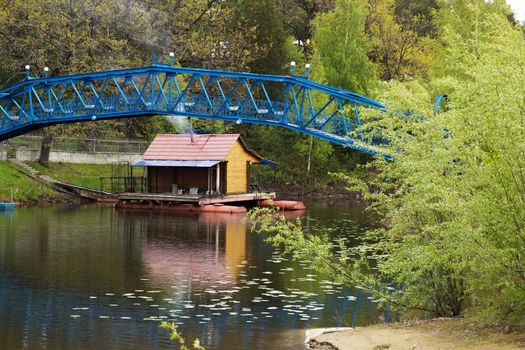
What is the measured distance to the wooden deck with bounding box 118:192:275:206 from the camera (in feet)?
204

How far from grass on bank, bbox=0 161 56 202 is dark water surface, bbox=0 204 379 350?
15.6 m

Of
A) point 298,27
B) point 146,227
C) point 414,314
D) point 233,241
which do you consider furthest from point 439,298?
point 298,27

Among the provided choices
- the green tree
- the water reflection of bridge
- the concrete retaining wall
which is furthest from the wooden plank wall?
the green tree

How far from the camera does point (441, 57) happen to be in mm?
65312

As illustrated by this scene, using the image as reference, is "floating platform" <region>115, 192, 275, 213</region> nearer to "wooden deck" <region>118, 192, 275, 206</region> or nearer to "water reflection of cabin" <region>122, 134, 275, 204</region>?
"wooden deck" <region>118, 192, 275, 206</region>

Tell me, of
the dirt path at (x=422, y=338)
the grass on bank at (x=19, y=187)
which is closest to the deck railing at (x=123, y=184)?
the grass on bank at (x=19, y=187)

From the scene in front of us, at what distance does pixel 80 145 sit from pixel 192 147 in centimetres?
1313

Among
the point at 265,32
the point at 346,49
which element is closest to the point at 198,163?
the point at 346,49

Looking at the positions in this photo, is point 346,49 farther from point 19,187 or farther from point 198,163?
point 19,187

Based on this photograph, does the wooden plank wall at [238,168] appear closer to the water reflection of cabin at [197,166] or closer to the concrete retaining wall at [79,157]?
the water reflection of cabin at [197,166]

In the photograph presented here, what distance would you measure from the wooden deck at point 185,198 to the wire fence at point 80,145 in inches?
433

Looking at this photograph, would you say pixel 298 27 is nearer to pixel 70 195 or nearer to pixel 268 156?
pixel 268 156

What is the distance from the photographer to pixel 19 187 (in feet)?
212

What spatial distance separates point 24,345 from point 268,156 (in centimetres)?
6165
